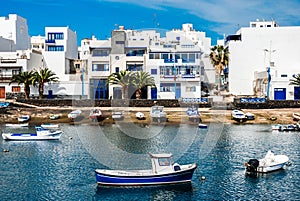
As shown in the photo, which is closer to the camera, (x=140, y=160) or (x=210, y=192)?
(x=210, y=192)

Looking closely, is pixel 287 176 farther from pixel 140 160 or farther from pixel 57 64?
pixel 57 64

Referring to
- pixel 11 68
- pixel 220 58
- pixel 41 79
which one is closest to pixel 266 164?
pixel 41 79

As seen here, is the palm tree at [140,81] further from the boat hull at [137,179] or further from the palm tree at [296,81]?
the boat hull at [137,179]

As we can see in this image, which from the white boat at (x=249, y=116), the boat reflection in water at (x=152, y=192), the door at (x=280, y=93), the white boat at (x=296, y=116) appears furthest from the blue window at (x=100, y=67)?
the boat reflection in water at (x=152, y=192)

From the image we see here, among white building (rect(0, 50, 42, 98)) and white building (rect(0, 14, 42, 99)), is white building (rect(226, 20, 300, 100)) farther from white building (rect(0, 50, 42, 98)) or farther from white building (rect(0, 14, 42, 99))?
white building (rect(0, 50, 42, 98))

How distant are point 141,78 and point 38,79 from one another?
24.5 metres

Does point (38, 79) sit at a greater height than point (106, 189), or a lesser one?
greater

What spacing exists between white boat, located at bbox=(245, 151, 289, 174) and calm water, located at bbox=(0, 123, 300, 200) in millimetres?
776

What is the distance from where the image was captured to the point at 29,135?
74000 millimetres

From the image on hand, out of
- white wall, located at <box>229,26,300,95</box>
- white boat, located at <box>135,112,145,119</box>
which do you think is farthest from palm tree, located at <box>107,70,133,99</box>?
white wall, located at <box>229,26,300,95</box>

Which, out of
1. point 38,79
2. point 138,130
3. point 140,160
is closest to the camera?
point 140,160

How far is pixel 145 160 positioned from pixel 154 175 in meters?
12.2

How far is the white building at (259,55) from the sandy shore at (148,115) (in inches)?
835

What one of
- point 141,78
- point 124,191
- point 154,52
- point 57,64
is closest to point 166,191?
point 124,191
